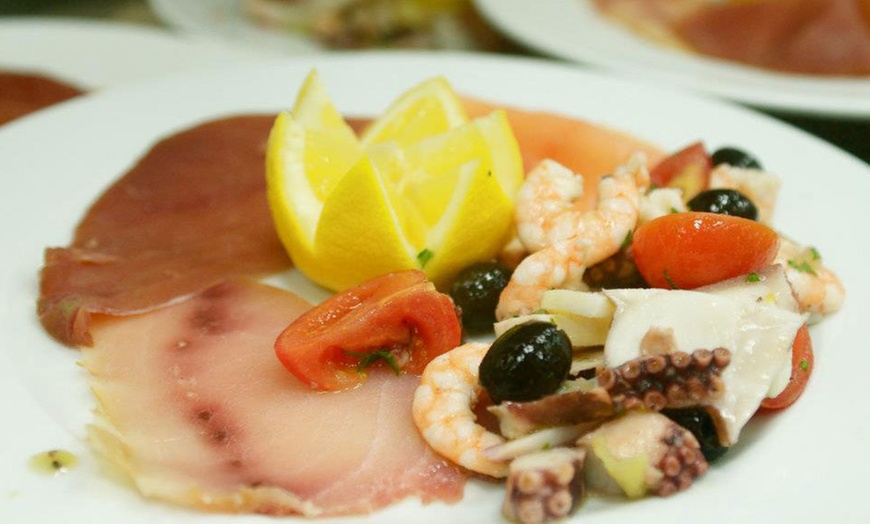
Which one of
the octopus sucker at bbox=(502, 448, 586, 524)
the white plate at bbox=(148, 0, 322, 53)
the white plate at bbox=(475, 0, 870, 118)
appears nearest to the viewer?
the octopus sucker at bbox=(502, 448, 586, 524)

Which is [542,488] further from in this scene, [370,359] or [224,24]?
[224,24]

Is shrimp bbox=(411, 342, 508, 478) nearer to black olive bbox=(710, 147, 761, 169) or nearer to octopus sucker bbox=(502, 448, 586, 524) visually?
octopus sucker bbox=(502, 448, 586, 524)

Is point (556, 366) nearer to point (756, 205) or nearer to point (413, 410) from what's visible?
point (413, 410)

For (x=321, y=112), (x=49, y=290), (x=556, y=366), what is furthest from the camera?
(x=321, y=112)

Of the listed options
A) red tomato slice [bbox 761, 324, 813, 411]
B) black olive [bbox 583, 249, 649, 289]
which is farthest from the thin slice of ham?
red tomato slice [bbox 761, 324, 813, 411]

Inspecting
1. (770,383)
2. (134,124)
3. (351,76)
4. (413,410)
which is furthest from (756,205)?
(134,124)

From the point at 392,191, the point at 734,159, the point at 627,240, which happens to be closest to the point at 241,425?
the point at 392,191

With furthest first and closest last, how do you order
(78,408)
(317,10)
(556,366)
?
(317,10)
(78,408)
(556,366)
